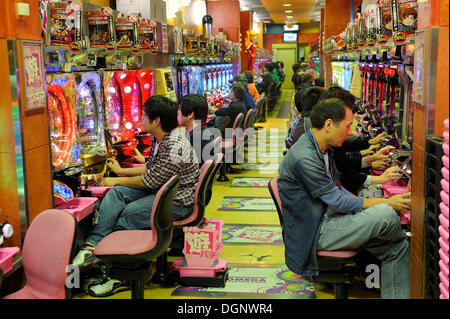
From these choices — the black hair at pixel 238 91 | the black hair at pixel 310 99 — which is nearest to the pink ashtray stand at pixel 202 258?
the black hair at pixel 310 99

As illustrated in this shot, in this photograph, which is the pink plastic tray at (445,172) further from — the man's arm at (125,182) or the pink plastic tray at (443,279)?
the man's arm at (125,182)

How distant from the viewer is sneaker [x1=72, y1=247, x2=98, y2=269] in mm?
3361

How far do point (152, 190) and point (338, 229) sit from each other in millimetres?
1457

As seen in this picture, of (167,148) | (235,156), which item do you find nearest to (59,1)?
(167,148)

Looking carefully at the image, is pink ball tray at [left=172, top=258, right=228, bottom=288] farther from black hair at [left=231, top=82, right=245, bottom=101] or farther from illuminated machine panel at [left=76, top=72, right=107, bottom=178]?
black hair at [left=231, top=82, right=245, bottom=101]

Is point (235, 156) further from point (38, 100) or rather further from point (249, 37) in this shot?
point (249, 37)

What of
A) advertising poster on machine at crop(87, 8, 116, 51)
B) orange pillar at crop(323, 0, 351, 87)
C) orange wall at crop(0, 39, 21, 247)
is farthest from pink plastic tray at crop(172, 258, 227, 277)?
orange pillar at crop(323, 0, 351, 87)

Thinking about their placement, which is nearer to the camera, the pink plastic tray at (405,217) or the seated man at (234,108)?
the pink plastic tray at (405,217)

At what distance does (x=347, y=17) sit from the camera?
13938mm

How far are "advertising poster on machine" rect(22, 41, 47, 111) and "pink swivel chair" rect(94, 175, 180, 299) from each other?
78 centimetres

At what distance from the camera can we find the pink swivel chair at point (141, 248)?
2.92 meters

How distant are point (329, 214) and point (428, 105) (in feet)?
3.37

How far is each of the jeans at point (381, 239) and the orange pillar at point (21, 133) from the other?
1.50 meters

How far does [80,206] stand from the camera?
10.5 ft
